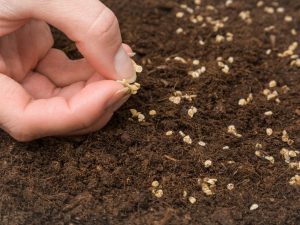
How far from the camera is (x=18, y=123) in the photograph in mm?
1168

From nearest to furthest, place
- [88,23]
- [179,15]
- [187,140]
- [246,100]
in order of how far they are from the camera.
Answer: [88,23], [187,140], [246,100], [179,15]

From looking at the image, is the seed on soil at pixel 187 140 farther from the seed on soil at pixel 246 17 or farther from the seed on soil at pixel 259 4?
the seed on soil at pixel 259 4

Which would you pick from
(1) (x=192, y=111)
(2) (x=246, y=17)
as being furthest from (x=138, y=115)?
(2) (x=246, y=17)

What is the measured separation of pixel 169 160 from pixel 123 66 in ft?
0.83

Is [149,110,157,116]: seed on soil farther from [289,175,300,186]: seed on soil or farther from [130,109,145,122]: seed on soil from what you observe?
[289,175,300,186]: seed on soil

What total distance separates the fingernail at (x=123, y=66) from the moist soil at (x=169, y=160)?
0.43ft

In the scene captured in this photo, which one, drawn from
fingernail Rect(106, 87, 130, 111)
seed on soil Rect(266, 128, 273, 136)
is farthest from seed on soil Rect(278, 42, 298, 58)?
fingernail Rect(106, 87, 130, 111)

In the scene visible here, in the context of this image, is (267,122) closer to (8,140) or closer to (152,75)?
(152,75)

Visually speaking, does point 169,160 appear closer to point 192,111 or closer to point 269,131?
point 192,111

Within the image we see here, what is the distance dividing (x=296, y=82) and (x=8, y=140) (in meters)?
0.85

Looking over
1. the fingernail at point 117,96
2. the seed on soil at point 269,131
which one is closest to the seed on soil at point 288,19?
the seed on soil at point 269,131

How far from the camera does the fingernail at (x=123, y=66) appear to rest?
1.22 metres

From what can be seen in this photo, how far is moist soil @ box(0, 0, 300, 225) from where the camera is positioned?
115cm

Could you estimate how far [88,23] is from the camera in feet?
3.82
